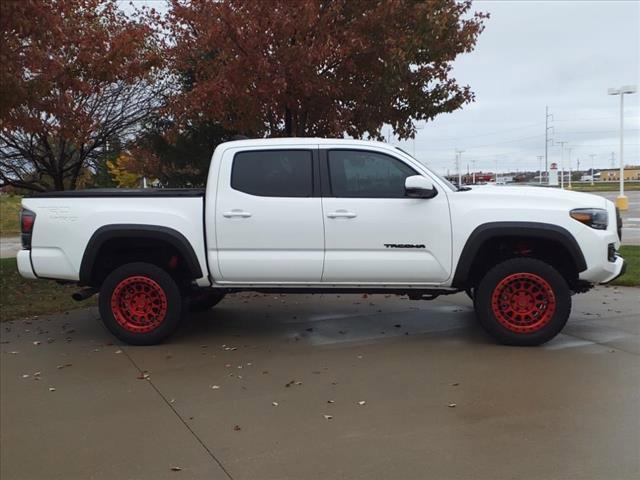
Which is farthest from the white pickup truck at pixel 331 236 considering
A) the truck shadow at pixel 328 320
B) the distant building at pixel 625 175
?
the distant building at pixel 625 175

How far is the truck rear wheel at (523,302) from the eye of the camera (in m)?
5.64

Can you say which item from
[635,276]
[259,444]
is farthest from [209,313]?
[635,276]

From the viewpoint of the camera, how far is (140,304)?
20.3 ft

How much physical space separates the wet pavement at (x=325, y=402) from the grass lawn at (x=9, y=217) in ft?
53.7

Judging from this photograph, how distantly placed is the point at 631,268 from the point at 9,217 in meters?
24.8

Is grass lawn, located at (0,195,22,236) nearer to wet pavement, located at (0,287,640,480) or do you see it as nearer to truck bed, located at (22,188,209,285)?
truck bed, located at (22,188,209,285)

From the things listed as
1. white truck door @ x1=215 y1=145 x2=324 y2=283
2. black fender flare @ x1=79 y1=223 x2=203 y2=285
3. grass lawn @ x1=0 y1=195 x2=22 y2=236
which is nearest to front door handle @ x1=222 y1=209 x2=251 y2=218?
white truck door @ x1=215 y1=145 x2=324 y2=283

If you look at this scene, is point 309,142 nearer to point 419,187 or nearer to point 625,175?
point 419,187

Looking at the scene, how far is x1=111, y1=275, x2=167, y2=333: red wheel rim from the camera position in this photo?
20.1ft

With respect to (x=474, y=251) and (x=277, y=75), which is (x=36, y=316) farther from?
(x=474, y=251)

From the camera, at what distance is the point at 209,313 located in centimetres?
768

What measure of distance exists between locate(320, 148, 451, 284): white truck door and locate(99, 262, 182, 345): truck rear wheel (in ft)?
5.11

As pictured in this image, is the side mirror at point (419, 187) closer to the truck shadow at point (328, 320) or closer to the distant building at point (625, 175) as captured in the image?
the truck shadow at point (328, 320)

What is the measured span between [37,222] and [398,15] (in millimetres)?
5364
